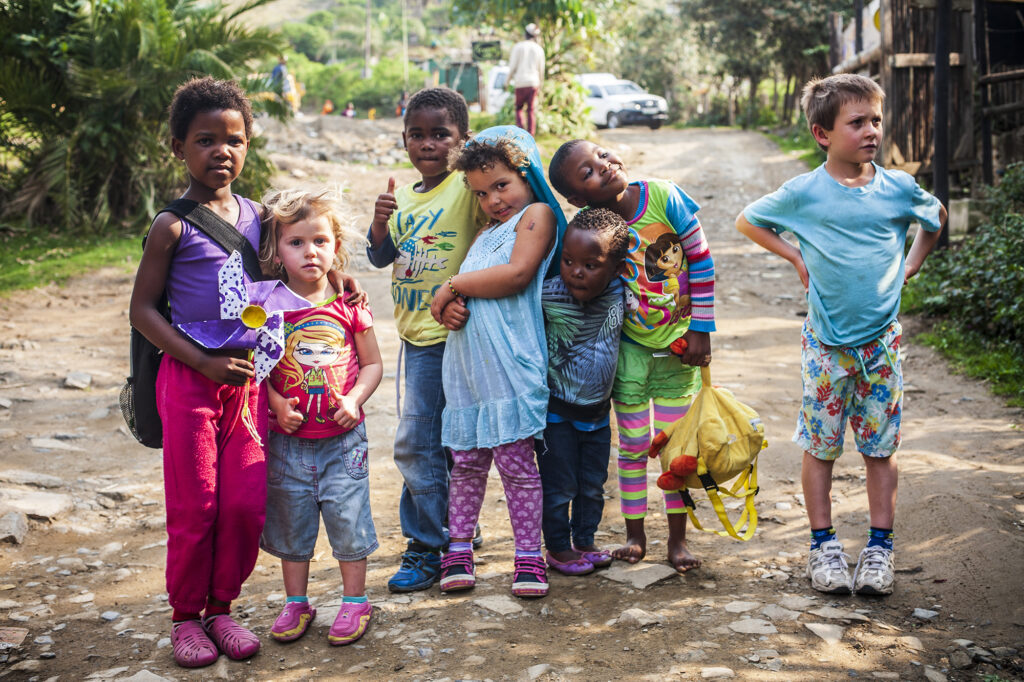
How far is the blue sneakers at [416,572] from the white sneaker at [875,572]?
152cm

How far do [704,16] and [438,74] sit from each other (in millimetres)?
10522

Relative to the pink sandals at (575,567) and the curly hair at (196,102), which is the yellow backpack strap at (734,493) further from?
the curly hair at (196,102)

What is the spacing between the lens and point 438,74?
31391mm

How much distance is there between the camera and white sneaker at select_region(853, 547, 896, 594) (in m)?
3.05

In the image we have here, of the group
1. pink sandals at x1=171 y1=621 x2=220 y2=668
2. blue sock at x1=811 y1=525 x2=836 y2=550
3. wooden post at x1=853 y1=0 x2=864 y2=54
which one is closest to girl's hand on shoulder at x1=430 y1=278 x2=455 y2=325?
pink sandals at x1=171 y1=621 x2=220 y2=668

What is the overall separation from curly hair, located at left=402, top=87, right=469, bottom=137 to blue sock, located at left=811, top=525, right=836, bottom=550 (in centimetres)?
200

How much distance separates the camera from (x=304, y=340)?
291 centimetres

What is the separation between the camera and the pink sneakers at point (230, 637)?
9.21 ft

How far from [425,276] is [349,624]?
4.14 feet

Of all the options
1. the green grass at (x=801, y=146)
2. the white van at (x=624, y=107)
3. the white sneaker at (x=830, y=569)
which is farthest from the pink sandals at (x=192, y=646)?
the white van at (x=624, y=107)

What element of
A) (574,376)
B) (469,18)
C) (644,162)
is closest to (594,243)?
(574,376)

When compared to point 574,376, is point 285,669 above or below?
below

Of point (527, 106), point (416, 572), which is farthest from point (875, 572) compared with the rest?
point (527, 106)

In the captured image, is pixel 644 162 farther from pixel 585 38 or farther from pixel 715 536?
pixel 715 536
